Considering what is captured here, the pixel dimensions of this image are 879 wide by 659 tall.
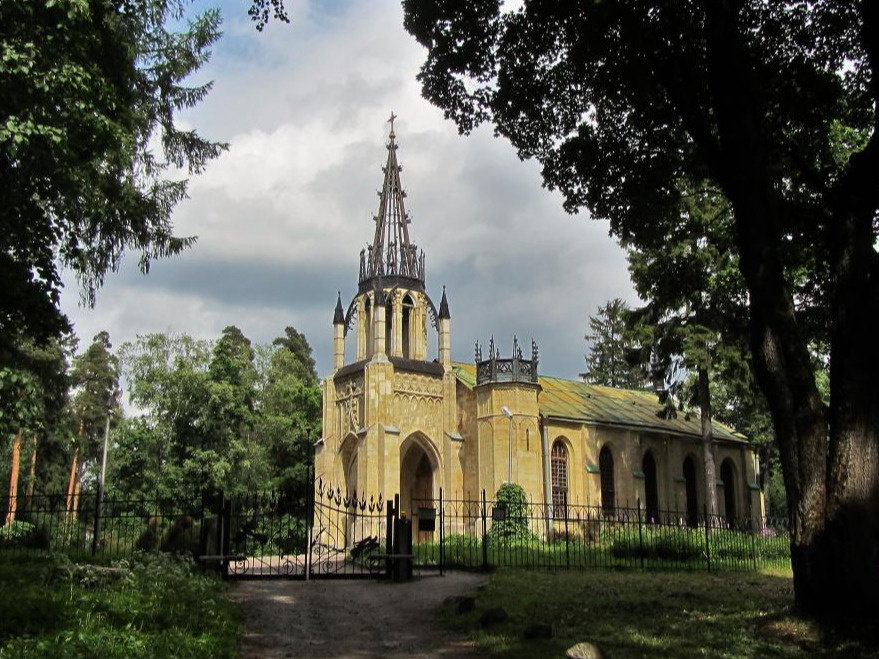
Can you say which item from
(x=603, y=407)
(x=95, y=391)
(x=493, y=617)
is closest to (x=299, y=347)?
(x=95, y=391)

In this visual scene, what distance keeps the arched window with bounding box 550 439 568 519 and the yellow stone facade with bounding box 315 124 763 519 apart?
0.06 meters

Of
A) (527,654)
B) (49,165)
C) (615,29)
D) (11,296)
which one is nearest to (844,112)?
(615,29)

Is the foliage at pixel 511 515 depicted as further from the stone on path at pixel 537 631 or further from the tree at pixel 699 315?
the stone on path at pixel 537 631

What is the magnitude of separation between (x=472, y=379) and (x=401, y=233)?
24.4 feet

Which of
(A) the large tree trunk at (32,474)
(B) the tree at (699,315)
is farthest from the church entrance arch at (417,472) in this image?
(A) the large tree trunk at (32,474)

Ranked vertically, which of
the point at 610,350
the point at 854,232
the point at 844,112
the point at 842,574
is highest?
the point at 610,350

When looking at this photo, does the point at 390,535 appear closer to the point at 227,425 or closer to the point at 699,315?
the point at 699,315

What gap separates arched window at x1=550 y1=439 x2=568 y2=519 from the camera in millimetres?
34438

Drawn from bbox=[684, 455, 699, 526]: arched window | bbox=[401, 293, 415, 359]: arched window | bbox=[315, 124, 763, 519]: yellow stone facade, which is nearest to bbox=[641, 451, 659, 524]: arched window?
bbox=[315, 124, 763, 519]: yellow stone facade

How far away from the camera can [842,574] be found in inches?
340

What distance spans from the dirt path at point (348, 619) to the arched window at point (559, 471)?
64.1 feet

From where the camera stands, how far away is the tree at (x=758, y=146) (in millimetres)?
8945

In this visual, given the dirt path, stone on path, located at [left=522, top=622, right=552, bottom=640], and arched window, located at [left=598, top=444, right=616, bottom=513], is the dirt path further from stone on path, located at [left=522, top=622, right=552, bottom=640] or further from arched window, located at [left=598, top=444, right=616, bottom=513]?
arched window, located at [left=598, top=444, right=616, bottom=513]

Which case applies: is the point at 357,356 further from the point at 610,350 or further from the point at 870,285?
the point at 610,350
